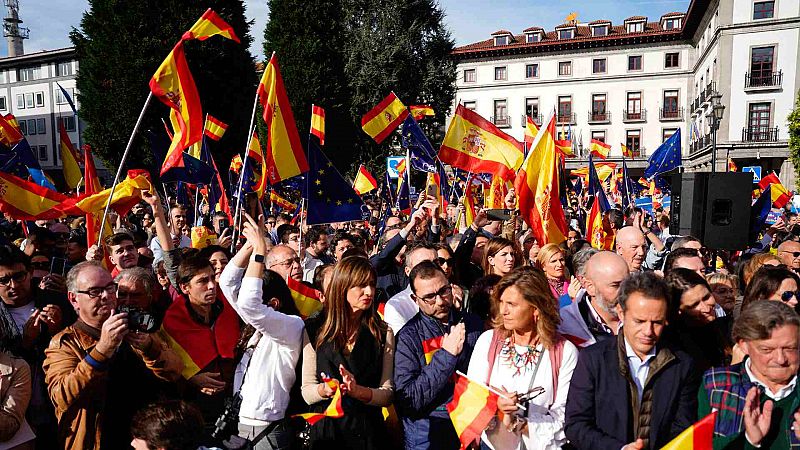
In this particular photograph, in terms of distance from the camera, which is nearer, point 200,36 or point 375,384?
point 375,384

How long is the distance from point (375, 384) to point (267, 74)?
5066mm

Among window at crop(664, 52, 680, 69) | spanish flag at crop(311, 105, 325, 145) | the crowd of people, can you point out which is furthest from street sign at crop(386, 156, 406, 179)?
window at crop(664, 52, 680, 69)

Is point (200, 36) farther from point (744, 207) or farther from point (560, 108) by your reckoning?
point (560, 108)

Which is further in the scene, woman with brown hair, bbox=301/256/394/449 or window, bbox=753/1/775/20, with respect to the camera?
window, bbox=753/1/775/20

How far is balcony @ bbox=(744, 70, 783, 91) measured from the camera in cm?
3800

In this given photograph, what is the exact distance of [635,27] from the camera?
5416 cm

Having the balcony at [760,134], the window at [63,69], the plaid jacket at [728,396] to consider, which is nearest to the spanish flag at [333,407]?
the plaid jacket at [728,396]

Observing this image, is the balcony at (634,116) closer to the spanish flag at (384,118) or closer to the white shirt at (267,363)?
the spanish flag at (384,118)

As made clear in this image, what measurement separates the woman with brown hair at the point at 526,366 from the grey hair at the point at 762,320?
2.71 ft

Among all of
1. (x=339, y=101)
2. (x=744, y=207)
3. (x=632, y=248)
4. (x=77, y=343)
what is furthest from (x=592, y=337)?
(x=339, y=101)

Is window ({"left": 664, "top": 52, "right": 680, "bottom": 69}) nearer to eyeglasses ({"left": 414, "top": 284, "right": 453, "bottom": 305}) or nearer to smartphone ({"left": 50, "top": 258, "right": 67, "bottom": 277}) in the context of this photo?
smartphone ({"left": 50, "top": 258, "right": 67, "bottom": 277})

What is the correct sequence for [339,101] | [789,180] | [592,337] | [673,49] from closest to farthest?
[592,337] < [339,101] < [789,180] < [673,49]

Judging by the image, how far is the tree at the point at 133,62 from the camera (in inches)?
899

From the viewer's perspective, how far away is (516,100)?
56.9 m
